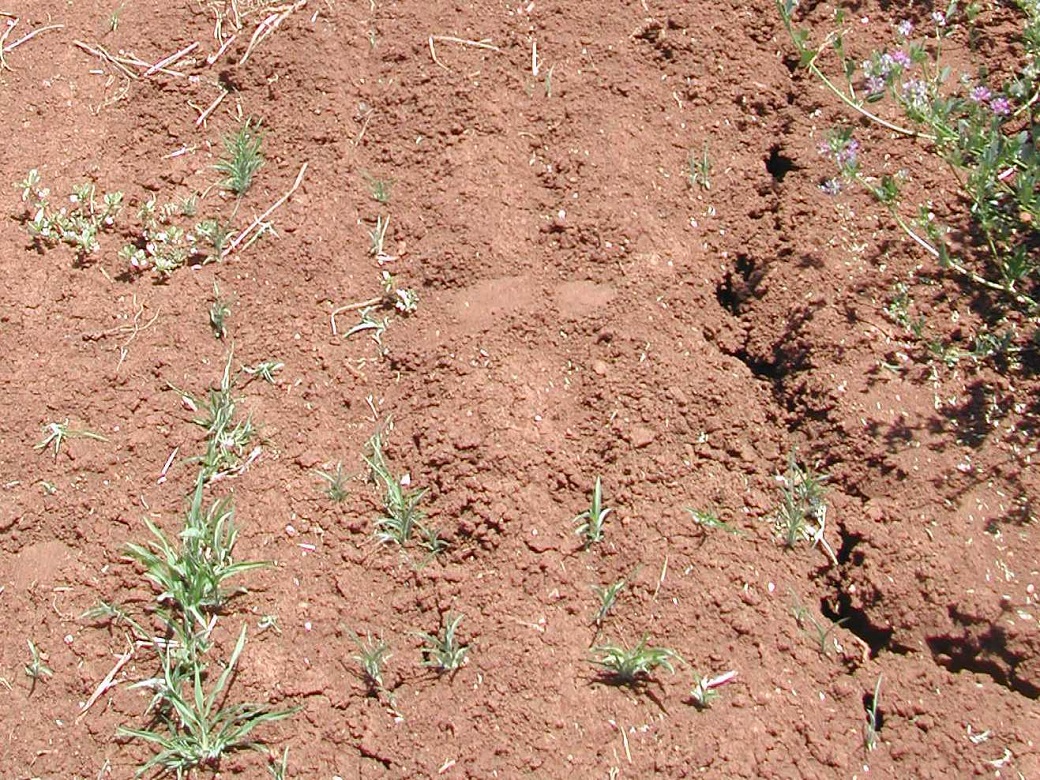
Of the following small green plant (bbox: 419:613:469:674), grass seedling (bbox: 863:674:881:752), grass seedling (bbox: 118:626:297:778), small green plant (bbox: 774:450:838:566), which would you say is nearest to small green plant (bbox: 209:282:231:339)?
grass seedling (bbox: 118:626:297:778)

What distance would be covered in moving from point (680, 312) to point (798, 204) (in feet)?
1.61

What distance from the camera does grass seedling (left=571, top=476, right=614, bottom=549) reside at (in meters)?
2.86

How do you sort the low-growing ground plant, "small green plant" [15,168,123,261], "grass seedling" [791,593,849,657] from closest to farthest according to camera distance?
"grass seedling" [791,593,849,657]
the low-growing ground plant
"small green plant" [15,168,123,261]

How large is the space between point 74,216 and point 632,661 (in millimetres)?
2108

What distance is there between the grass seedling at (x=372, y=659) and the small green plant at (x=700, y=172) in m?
1.57

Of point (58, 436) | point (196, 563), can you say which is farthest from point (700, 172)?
point (58, 436)

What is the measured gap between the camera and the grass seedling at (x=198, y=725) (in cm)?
263

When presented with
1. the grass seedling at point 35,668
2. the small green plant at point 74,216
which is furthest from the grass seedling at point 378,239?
the grass seedling at point 35,668

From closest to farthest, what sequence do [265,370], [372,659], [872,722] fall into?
[872,722] → [372,659] → [265,370]

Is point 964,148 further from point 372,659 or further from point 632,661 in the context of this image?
point 372,659

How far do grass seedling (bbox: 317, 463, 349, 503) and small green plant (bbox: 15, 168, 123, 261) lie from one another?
1.08 metres

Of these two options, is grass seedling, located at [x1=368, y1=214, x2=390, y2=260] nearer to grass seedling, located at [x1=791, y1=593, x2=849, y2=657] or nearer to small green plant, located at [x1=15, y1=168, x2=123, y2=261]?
small green plant, located at [x1=15, y1=168, x2=123, y2=261]

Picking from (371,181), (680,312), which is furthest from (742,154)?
(371,181)

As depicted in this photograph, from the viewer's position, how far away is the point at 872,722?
2600 millimetres
